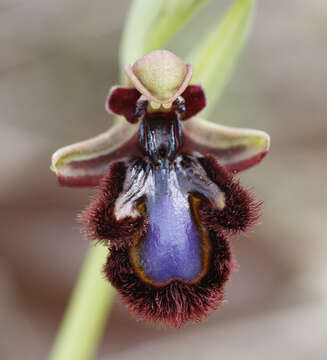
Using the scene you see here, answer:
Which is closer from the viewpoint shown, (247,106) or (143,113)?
(143,113)

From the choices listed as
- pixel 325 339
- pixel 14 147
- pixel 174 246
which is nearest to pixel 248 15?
pixel 174 246

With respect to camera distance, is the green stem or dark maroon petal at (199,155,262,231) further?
the green stem

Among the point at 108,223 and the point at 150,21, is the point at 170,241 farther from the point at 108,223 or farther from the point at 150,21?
the point at 150,21

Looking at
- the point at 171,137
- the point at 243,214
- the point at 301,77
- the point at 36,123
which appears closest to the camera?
the point at 243,214

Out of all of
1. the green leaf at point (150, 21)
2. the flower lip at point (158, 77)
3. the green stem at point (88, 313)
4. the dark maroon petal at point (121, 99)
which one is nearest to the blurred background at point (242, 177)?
the green stem at point (88, 313)

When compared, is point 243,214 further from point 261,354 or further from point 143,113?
point 261,354

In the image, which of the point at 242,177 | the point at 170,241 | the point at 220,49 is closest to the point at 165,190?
the point at 170,241

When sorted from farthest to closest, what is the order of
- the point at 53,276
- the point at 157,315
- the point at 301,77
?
1. the point at 301,77
2. the point at 53,276
3. the point at 157,315

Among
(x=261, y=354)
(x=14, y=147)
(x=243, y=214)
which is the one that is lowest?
(x=243, y=214)

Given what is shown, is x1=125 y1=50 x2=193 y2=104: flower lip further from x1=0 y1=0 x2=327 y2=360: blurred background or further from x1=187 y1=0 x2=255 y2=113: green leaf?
x1=0 y1=0 x2=327 y2=360: blurred background

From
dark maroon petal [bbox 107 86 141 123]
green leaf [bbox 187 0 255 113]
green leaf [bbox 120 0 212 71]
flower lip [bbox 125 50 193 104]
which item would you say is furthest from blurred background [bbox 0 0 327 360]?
flower lip [bbox 125 50 193 104]
